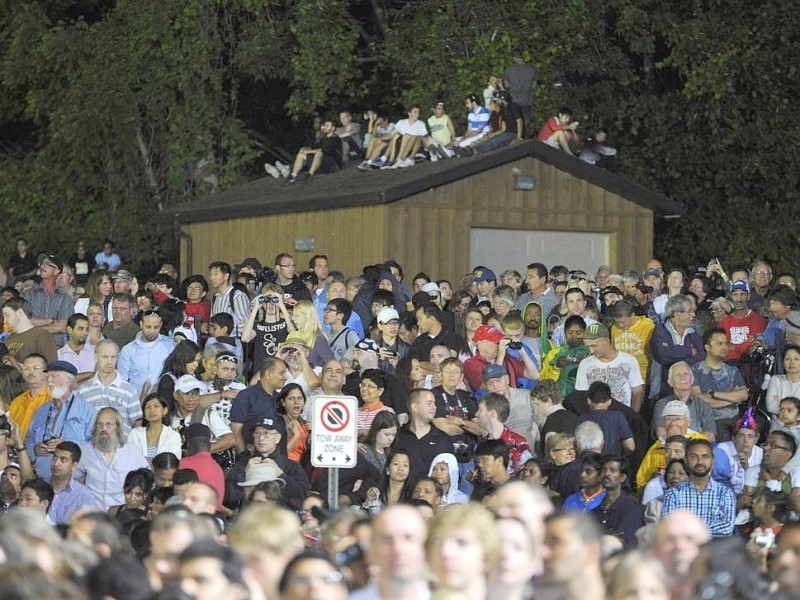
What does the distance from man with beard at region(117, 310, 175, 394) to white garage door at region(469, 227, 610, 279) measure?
9.70 metres

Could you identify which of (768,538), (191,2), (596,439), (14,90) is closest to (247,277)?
(596,439)

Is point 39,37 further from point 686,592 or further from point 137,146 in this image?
point 686,592

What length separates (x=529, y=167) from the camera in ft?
85.6

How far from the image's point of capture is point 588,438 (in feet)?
46.8

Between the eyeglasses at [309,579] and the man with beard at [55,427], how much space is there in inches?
274

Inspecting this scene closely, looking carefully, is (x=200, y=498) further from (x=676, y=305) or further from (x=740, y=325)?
(x=740, y=325)

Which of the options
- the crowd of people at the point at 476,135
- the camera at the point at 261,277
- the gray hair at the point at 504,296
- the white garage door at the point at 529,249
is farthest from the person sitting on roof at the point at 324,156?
the gray hair at the point at 504,296

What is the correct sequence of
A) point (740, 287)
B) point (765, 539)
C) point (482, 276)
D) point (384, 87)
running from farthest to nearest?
point (384, 87), point (482, 276), point (740, 287), point (765, 539)

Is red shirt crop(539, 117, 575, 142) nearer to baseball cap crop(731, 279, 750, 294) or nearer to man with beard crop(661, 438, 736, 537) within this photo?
baseball cap crop(731, 279, 750, 294)

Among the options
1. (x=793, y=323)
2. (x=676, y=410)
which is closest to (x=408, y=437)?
(x=676, y=410)

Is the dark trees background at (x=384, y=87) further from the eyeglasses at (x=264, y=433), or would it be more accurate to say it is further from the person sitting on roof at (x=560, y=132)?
the eyeglasses at (x=264, y=433)

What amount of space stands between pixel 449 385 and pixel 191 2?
20.3 m

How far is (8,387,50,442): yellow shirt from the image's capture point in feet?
50.1

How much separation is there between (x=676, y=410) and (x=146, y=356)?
15.6 feet
